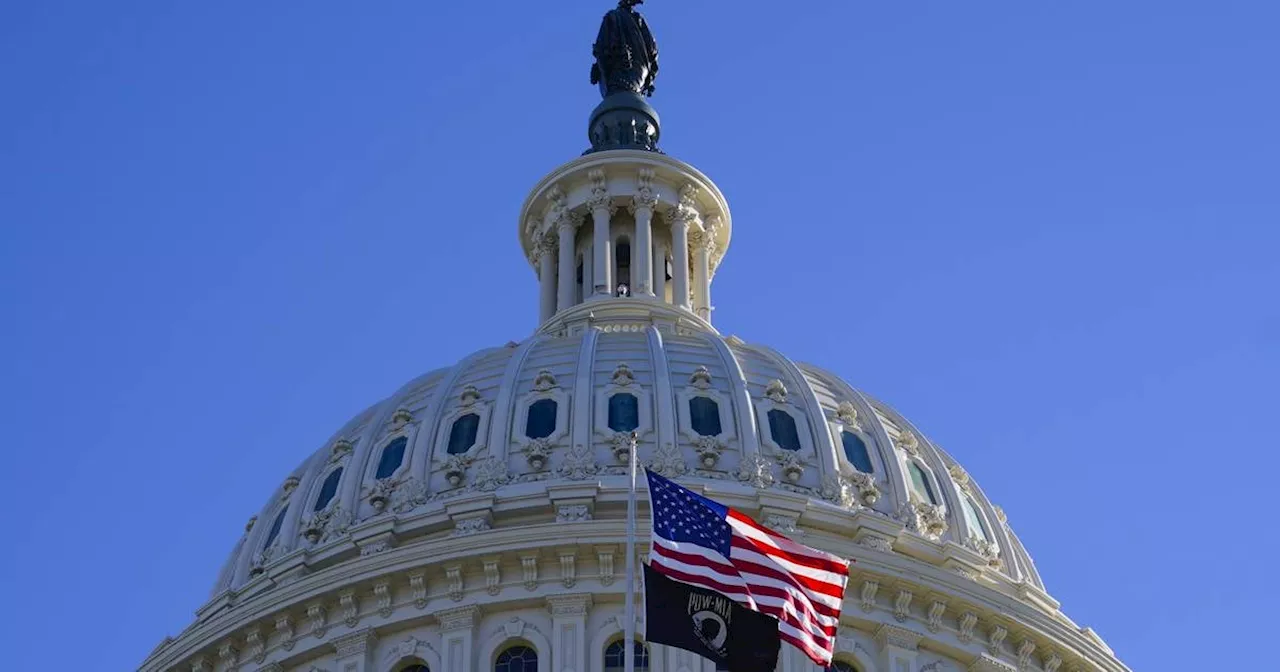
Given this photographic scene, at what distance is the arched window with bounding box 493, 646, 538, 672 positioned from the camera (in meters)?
63.1

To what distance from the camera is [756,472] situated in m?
67.2

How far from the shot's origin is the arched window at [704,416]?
227 feet

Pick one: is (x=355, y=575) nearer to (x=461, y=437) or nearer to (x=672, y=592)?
(x=461, y=437)

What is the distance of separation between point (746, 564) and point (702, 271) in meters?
42.1

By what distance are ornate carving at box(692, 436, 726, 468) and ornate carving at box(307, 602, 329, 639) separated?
→ 10.1 m

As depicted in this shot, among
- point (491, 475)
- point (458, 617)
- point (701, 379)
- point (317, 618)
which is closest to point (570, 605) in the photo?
point (458, 617)

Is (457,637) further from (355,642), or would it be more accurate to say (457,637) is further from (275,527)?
(275,527)

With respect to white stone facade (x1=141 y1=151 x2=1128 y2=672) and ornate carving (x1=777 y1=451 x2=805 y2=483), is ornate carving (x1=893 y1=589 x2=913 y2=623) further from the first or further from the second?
ornate carving (x1=777 y1=451 x2=805 y2=483)

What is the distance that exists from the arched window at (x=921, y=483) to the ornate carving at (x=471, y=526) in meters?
11.8

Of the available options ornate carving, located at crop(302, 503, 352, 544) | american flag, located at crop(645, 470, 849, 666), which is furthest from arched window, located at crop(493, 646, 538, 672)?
american flag, located at crop(645, 470, 849, 666)

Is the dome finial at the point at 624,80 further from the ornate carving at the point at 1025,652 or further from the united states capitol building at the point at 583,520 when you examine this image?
the ornate carving at the point at 1025,652

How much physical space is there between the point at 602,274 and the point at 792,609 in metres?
39.4

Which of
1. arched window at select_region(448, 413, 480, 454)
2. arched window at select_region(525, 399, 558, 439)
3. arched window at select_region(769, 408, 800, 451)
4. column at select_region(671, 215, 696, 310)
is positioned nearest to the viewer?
arched window at select_region(525, 399, 558, 439)

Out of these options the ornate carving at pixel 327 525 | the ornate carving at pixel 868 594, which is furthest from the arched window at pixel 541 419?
the ornate carving at pixel 868 594
